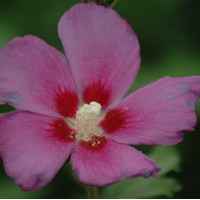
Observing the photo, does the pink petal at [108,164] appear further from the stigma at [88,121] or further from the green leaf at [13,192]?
the green leaf at [13,192]

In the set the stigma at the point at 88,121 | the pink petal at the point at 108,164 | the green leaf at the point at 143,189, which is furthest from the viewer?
the green leaf at the point at 143,189

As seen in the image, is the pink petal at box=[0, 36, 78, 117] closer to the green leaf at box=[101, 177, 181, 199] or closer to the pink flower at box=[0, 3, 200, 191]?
the pink flower at box=[0, 3, 200, 191]

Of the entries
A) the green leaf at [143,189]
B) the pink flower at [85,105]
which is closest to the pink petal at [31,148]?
the pink flower at [85,105]

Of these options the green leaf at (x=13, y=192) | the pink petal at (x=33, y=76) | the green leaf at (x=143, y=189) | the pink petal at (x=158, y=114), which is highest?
the pink petal at (x=33, y=76)

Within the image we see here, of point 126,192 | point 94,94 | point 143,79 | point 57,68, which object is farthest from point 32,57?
point 143,79

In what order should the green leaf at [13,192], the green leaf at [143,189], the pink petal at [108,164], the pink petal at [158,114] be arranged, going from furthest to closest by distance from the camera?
the green leaf at [13,192]
the green leaf at [143,189]
the pink petal at [158,114]
the pink petal at [108,164]

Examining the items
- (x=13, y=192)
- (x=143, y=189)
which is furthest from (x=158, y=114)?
(x=13, y=192)

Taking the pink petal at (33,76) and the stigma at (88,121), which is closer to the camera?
the pink petal at (33,76)

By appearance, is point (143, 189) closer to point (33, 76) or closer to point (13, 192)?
point (13, 192)
